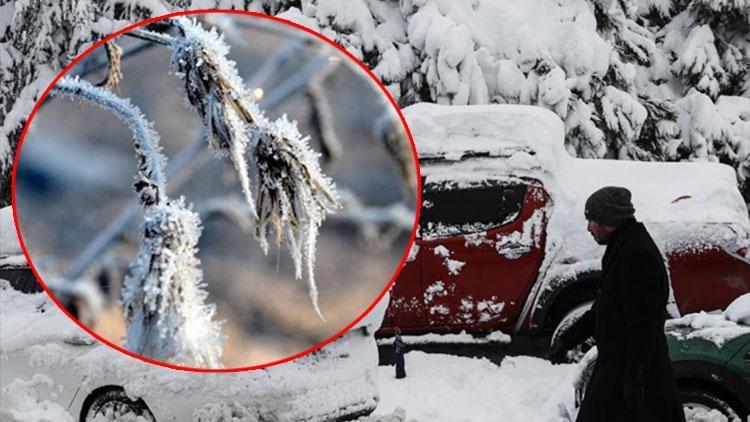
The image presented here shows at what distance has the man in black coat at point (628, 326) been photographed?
9.05 ft

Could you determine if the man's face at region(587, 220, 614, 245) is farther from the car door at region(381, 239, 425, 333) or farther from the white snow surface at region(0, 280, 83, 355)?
the white snow surface at region(0, 280, 83, 355)

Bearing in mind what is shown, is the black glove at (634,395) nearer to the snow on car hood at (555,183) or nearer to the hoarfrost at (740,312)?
the hoarfrost at (740,312)

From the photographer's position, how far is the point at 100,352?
4.05 metres

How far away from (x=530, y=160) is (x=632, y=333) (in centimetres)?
290

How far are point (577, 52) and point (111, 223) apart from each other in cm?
696

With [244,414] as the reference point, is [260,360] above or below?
above

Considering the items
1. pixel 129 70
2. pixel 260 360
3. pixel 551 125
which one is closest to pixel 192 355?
pixel 260 360

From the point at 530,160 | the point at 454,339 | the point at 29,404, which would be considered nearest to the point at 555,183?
the point at 530,160

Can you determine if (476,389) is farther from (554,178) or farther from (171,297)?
(171,297)

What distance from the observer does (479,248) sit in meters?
5.45

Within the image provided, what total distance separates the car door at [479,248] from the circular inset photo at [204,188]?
412 cm

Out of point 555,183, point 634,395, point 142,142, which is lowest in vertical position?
point 555,183

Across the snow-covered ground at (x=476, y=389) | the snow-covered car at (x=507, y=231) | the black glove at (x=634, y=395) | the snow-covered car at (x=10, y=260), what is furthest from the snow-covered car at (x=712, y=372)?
the snow-covered car at (x=10, y=260)

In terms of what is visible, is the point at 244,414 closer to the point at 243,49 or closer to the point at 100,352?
the point at 100,352
